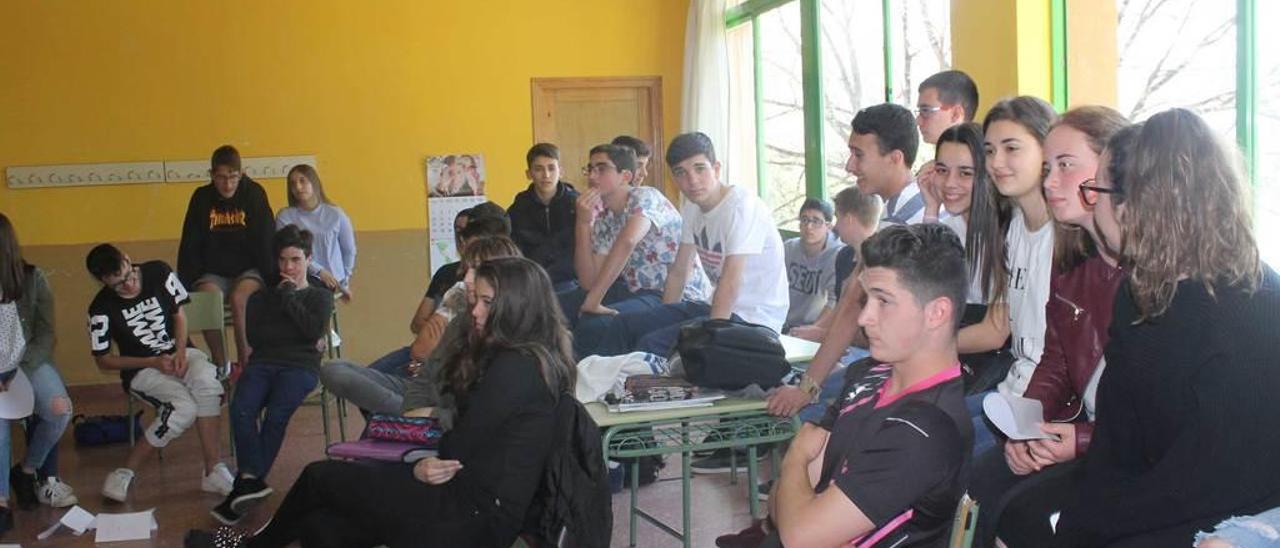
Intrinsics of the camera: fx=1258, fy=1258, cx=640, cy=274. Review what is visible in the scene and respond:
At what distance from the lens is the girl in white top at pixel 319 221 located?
772 cm

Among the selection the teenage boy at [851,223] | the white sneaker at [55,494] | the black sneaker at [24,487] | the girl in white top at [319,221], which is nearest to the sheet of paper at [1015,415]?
the teenage boy at [851,223]

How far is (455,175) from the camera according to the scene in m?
8.84

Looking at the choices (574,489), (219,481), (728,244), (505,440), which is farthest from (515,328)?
(219,481)

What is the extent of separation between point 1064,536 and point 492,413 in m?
1.56

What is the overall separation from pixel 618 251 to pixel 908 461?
10.2 feet

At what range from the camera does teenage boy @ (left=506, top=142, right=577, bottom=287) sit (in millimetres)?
6363

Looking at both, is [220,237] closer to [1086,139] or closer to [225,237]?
[225,237]

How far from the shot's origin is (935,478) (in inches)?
87.8

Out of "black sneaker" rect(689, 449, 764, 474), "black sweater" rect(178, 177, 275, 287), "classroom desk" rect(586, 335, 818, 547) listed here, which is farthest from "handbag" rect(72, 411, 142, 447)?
"classroom desk" rect(586, 335, 818, 547)

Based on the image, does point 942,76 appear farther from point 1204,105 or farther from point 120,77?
point 120,77

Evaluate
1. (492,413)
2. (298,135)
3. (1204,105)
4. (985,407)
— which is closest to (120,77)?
(298,135)

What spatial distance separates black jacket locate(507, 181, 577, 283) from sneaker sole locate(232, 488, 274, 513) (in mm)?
1747

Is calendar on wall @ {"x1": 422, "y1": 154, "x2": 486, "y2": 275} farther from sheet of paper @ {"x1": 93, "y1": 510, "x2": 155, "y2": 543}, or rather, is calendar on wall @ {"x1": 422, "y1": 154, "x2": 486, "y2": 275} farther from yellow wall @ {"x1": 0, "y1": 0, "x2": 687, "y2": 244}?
sheet of paper @ {"x1": 93, "y1": 510, "x2": 155, "y2": 543}

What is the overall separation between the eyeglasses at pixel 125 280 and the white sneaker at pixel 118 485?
818 mm
